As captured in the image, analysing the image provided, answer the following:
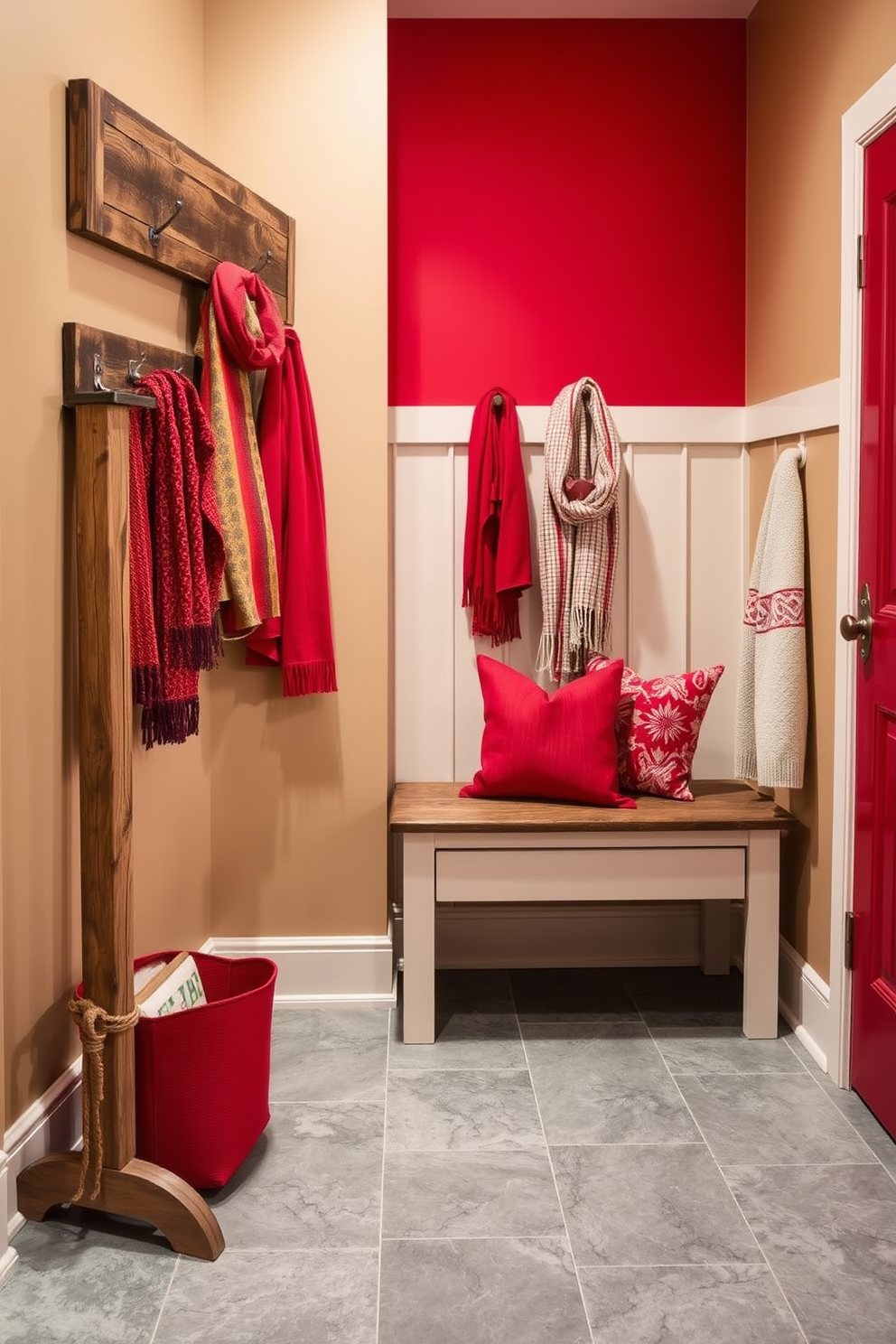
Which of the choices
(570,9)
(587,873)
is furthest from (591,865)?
(570,9)

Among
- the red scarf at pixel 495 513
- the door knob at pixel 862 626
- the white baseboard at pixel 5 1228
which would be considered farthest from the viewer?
the red scarf at pixel 495 513

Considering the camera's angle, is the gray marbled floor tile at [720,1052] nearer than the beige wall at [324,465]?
Yes

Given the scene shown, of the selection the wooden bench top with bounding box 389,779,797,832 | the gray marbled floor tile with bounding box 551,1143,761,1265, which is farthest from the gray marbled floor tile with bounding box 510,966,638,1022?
the gray marbled floor tile with bounding box 551,1143,761,1265

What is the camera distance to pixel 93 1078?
1.95m

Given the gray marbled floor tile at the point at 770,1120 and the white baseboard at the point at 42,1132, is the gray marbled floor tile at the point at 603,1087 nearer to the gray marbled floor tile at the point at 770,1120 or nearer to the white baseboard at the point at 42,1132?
the gray marbled floor tile at the point at 770,1120

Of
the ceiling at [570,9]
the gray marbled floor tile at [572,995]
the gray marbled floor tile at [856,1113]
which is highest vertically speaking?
the ceiling at [570,9]

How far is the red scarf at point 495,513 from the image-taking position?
3105 mm

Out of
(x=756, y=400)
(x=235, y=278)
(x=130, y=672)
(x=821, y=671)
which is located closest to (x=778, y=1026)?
(x=821, y=671)

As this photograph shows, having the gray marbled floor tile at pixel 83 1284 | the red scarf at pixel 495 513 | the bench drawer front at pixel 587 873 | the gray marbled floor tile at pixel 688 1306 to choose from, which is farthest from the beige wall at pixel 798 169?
the gray marbled floor tile at pixel 83 1284

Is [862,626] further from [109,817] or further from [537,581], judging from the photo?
[109,817]

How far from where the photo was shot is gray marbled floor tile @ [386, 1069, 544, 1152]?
2.31m

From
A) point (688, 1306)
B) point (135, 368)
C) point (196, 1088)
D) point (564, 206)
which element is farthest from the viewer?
point (564, 206)

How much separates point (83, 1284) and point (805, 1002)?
168 centimetres

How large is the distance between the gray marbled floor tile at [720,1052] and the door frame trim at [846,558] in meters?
0.14
